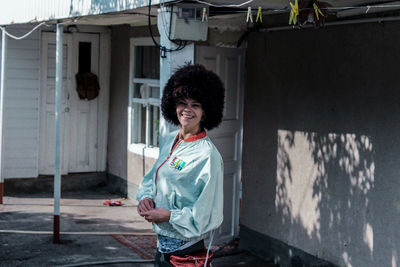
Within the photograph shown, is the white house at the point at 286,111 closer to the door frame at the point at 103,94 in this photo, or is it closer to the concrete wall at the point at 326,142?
the concrete wall at the point at 326,142

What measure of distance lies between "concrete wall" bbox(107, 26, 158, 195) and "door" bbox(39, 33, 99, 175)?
32 cm

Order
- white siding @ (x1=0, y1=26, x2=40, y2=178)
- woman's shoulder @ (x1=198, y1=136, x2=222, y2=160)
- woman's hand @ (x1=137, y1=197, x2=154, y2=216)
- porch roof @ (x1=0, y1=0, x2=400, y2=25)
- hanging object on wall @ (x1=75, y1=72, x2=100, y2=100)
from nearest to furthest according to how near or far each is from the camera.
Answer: woman's shoulder @ (x1=198, y1=136, x2=222, y2=160)
woman's hand @ (x1=137, y1=197, x2=154, y2=216)
porch roof @ (x1=0, y1=0, x2=400, y2=25)
white siding @ (x1=0, y1=26, x2=40, y2=178)
hanging object on wall @ (x1=75, y1=72, x2=100, y2=100)

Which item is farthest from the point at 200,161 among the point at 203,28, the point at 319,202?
the point at 319,202

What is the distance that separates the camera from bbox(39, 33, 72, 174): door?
11148mm

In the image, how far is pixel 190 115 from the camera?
4.22m

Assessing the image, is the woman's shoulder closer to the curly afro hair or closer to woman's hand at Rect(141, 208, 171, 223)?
the curly afro hair

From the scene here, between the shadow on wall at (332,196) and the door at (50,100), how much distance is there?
5.14 m

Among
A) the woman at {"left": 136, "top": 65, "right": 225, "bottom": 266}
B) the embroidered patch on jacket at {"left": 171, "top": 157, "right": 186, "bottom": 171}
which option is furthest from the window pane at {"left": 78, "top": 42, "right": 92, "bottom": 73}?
the embroidered patch on jacket at {"left": 171, "top": 157, "right": 186, "bottom": 171}

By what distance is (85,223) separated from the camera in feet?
31.0

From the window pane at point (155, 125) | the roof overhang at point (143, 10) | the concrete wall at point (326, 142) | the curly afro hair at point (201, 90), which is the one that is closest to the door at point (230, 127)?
the concrete wall at point (326, 142)

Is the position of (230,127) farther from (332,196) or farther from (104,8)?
(104,8)

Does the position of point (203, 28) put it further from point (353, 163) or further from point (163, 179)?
point (353, 163)

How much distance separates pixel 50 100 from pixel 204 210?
25.7 ft

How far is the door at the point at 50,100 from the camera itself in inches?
439
